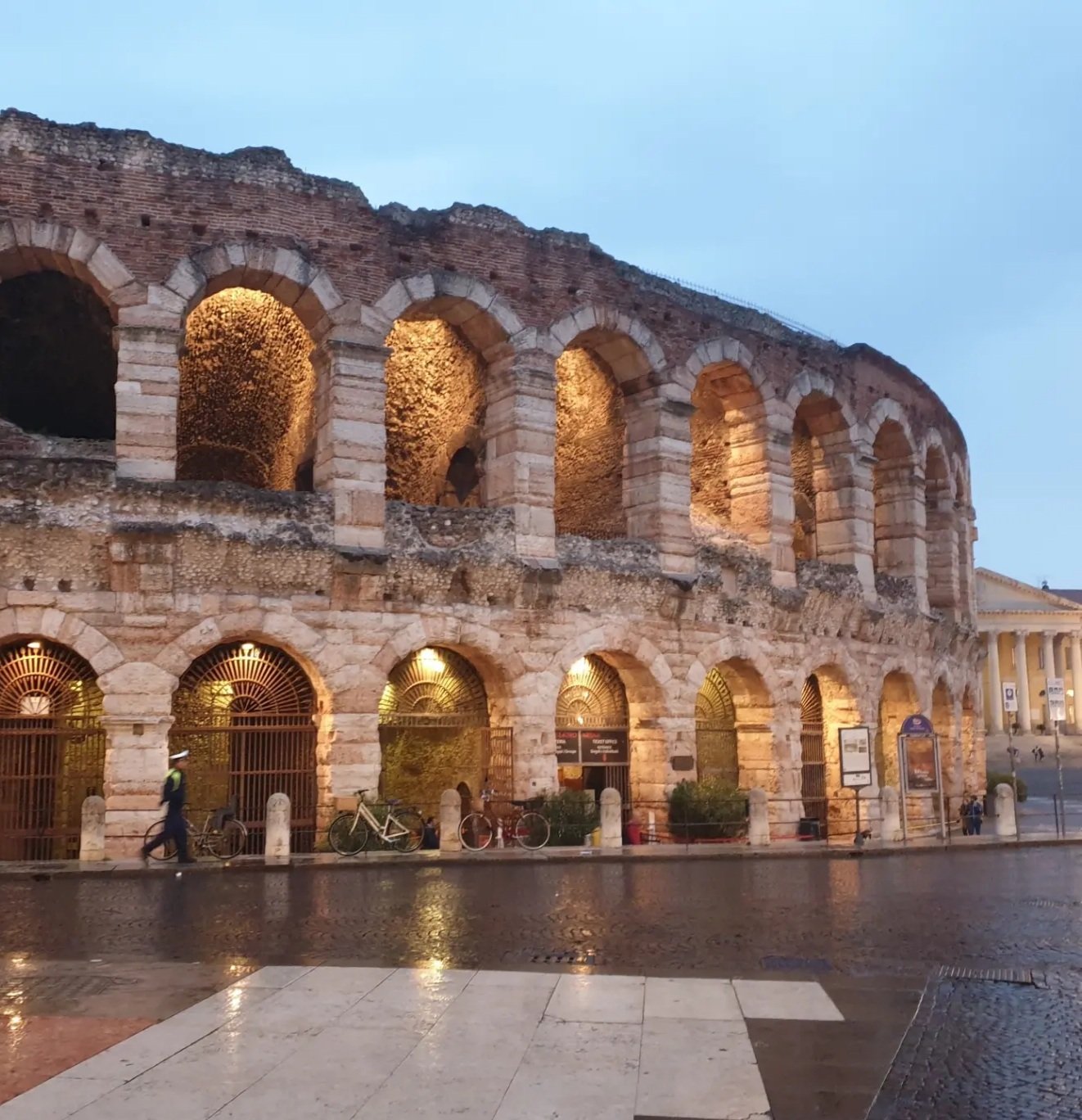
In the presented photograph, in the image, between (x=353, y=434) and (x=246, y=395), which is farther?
(x=246, y=395)

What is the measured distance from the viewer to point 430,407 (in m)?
21.4

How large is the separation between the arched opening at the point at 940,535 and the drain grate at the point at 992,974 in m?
19.8

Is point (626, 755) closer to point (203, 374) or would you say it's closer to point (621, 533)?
point (621, 533)

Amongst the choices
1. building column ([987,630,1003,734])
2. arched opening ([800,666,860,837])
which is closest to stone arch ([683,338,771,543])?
arched opening ([800,666,860,837])

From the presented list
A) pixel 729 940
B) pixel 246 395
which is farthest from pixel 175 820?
pixel 246 395

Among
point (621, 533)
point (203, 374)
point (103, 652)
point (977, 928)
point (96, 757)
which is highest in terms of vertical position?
point (203, 374)

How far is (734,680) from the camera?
21.0 meters

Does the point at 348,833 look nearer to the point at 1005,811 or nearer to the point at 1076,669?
the point at 1005,811

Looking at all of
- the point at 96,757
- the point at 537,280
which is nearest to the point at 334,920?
the point at 96,757

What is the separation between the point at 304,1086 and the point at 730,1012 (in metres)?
2.42

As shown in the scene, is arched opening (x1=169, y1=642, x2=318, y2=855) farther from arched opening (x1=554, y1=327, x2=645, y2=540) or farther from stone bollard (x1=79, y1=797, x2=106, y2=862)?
arched opening (x1=554, y1=327, x2=645, y2=540)

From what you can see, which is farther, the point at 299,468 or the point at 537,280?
the point at 299,468

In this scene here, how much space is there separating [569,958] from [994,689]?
2361 inches

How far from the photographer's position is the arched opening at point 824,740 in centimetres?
2248
